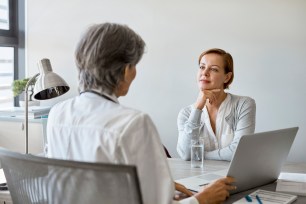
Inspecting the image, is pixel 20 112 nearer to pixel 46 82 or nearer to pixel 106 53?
pixel 46 82

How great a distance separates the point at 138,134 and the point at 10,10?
10.1 feet

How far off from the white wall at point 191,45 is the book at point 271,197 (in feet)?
5.47

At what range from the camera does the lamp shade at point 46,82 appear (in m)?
2.14

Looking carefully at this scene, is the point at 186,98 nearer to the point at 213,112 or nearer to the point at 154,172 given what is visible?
the point at 213,112

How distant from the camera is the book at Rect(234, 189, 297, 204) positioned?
5.23 feet

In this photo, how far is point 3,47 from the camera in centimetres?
384

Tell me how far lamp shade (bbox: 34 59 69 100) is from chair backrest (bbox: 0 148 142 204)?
944 millimetres

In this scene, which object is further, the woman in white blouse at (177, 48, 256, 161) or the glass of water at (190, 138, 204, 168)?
the woman in white blouse at (177, 48, 256, 161)

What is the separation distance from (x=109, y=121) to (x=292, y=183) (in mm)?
987

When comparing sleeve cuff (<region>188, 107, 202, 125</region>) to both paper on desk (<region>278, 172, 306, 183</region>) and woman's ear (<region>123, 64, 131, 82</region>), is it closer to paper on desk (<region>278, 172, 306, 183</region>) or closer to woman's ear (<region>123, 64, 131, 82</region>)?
paper on desk (<region>278, 172, 306, 183</region>)

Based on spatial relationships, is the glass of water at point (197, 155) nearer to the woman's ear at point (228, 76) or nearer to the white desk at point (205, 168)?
the white desk at point (205, 168)

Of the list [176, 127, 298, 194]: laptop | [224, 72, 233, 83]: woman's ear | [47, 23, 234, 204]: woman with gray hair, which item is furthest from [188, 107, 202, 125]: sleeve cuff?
[47, 23, 234, 204]: woman with gray hair

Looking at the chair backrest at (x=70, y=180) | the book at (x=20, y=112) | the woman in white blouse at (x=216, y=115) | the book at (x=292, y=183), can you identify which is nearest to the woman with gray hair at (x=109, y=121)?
the chair backrest at (x=70, y=180)

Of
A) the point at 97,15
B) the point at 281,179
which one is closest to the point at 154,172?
the point at 281,179
